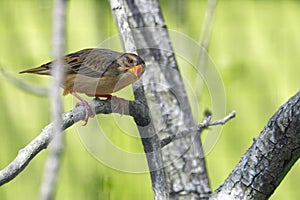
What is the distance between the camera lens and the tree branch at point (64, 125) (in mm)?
1464

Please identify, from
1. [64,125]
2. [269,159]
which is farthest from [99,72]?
[269,159]

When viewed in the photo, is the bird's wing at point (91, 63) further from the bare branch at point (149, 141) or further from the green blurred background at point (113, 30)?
the green blurred background at point (113, 30)

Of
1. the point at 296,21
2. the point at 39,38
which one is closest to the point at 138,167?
the point at 39,38

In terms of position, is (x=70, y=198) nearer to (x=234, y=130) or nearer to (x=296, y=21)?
(x=234, y=130)

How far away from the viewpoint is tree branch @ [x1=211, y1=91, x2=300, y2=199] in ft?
4.87

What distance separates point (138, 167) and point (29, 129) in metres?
0.78

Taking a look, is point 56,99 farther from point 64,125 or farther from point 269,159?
point 269,159

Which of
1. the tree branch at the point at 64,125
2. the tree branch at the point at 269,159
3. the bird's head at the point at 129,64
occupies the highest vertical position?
the bird's head at the point at 129,64

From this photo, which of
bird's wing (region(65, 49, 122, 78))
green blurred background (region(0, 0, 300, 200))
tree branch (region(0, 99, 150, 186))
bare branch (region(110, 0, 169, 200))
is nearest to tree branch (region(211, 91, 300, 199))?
bare branch (region(110, 0, 169, 200))

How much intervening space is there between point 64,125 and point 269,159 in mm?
478

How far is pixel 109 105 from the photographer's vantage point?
1.66 meters

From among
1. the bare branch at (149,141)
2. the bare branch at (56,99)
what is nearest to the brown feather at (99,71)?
the bare branch at (149,141)

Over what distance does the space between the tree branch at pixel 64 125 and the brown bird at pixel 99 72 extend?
2 cm

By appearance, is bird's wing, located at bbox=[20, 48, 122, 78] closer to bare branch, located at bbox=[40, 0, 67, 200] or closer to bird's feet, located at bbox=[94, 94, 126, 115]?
bird's feet, located at bbox=[94, 94, 126, 115]
